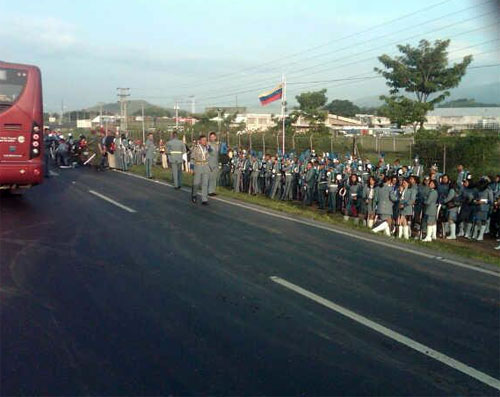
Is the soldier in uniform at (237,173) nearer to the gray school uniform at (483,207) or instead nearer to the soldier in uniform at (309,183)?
the soldier in uniform at (309,183)

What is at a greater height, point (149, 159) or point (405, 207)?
point (149, 159)

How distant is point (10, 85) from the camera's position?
39.2 ft

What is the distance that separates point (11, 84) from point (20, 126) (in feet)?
3.12

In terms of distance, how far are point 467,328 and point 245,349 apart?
2.34 m

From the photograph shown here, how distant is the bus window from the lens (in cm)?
1187

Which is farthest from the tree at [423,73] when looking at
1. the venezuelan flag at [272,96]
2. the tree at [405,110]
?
the venezuelan flag at [272,96]

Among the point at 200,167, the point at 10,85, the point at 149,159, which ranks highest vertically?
the point at 10,85

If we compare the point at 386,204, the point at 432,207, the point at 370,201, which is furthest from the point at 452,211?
the point at 370,201

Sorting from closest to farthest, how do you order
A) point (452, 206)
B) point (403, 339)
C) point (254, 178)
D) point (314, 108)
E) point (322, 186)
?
1. point (403, 339)
2. point (452, 206)
3. point (322, 186)
4. point (254, 178)
5. point (314, 108)

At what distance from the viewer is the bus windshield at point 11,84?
1187 centimetres

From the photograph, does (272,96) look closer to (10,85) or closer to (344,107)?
(10,85)

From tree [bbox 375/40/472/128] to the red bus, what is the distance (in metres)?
27.1

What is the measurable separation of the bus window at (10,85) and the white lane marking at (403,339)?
8.43 m

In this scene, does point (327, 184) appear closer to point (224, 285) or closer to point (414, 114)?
point (224, 285)
